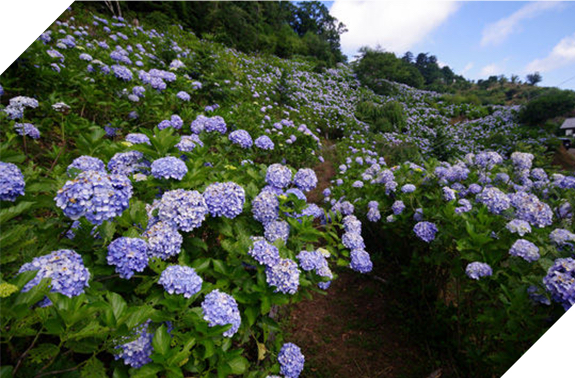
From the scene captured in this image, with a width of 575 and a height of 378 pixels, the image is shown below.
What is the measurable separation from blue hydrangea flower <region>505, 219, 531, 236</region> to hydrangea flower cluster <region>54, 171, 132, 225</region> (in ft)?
5.68

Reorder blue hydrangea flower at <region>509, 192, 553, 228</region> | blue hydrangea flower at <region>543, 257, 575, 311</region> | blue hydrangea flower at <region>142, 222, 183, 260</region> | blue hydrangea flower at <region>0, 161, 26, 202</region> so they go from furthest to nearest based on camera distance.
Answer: blue hydrangea flower at <region>509, 192, 553, 228</region> < blue hydrangea flower at <region>543, 257, 575, 311</region> < blue hydrangea flower at <region>142, 222, 183, 260</region> < blue hydrangea flower at <region>0, 161, 26, 202</region>

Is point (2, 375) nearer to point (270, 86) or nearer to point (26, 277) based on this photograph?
point (26, 277)

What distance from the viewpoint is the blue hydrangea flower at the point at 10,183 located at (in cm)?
76

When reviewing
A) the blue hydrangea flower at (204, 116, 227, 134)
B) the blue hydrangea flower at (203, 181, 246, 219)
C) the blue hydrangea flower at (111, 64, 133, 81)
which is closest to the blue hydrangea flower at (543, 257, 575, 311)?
the blue hydrangea flower at (203, 181, 246, 219)

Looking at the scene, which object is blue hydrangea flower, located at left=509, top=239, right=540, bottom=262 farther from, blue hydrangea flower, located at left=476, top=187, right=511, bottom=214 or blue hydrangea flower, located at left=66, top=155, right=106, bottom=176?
blue hydrangea flower, located at left=66, top=155, right=106, bottom=176

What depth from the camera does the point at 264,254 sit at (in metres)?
0.98

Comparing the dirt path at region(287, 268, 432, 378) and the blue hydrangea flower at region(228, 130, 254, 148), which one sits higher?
the blue hydrangea flower at region(228, 130, 254, 148)

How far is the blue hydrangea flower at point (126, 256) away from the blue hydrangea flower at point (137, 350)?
6.4 inches

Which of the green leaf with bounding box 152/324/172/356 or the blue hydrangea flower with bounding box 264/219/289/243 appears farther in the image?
the blue hydrangea flower with bounding box 264/219/289/243

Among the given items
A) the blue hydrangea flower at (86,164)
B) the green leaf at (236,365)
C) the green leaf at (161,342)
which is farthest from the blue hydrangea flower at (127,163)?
the green leaf at (236,365)

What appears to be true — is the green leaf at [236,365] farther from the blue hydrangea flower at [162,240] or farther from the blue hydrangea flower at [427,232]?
the blue hydrangea flower at [427,232]

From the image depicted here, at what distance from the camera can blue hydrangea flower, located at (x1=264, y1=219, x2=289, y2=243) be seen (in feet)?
3.85

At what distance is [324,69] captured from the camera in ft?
40.1

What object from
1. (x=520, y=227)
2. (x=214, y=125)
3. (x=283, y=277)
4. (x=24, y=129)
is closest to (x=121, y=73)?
(x=24, y=129)
